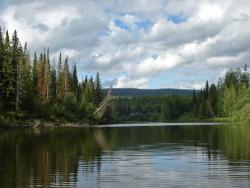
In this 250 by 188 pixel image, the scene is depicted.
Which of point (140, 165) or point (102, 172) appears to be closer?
point (102, 172)

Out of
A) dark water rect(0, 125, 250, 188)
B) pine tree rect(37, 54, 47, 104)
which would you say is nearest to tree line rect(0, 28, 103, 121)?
pine tree rect(37, 54, 47, 104)

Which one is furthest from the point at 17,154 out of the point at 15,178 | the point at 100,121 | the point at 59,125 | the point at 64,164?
the point at 100,121

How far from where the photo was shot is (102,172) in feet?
103

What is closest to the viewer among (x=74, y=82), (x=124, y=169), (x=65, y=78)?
(x=124, y=169)

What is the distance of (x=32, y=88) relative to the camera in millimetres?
132500

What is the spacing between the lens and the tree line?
11662cm

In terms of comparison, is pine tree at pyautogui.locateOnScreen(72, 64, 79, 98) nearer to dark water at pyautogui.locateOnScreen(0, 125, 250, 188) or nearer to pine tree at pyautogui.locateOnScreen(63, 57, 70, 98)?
pine tree at pyautogui.locateOnScreen(63, 57, 70, 98)

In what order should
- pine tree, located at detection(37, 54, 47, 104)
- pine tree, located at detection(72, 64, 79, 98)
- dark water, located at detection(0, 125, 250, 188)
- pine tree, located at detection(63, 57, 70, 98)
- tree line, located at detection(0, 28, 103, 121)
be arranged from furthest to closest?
1. pine tree, located at detection(72, 64, 79, 98)
2. pine tree, located at detection(63, 57, 70, 98)
3. pine tree, located at detection(37, 54, 47, 104)
4. tree line, located at detection(0, 28, 103, 121)
5. dark water, located at detection(0, 125, 250, 188)

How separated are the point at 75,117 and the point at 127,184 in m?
121

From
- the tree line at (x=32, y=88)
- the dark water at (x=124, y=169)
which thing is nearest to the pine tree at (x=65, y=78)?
the tree line at (x=32, y=88)

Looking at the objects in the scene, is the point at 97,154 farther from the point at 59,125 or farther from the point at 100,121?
the point at 100,121

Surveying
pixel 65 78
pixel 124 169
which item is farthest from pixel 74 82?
pixel 124 169

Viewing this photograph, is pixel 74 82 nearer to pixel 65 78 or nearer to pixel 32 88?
pixel 65 78

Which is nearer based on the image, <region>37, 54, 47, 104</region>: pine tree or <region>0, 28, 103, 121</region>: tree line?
<region>0, 28, 103, 121</region>: tree line
